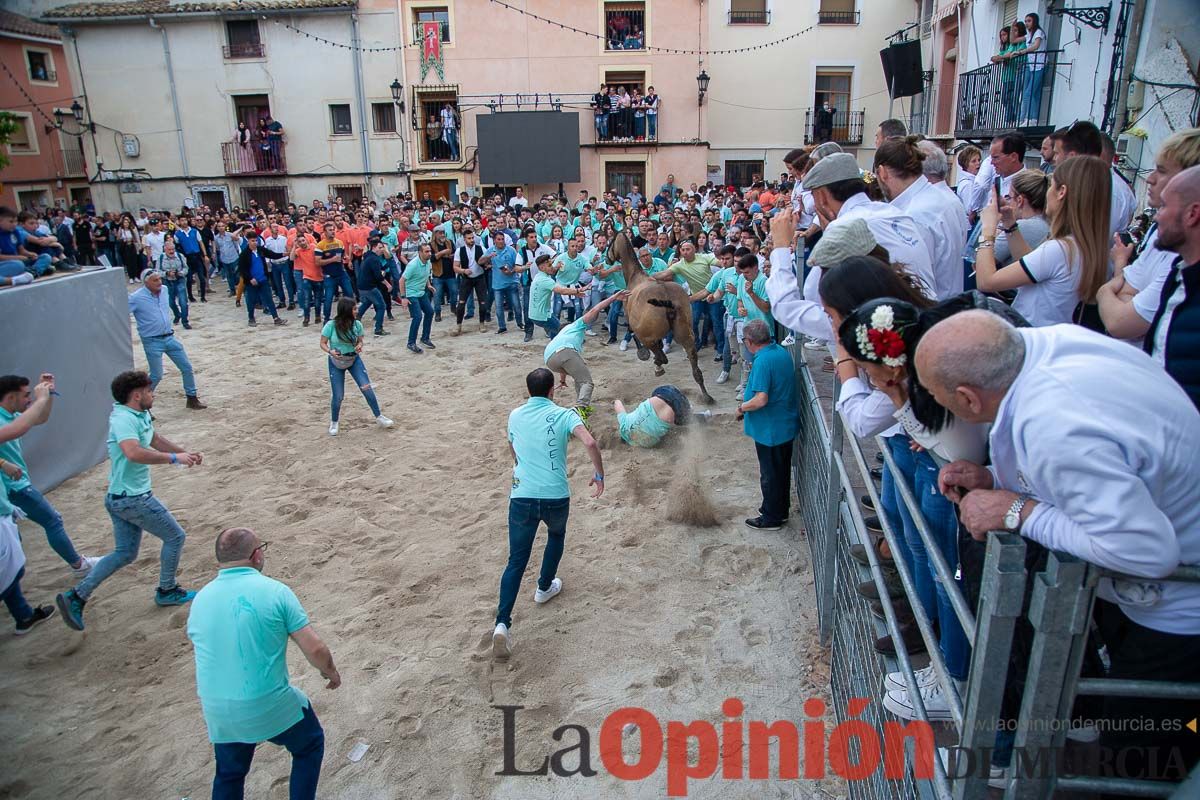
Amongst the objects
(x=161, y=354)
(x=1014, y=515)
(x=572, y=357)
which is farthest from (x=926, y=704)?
(x=161, y=354)

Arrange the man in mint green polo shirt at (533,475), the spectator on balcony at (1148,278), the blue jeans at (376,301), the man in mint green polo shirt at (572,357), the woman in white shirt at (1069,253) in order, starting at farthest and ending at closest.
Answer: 1. the blue jeans at (376,301)
2. the man in mint green polo shirt at (572,357)
3. the man in mint green polo shirt at (533,475)
4. the woman in white shirt at (1069,253)
5. the spectator on balcony at (1148,278)

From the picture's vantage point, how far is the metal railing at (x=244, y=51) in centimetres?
2503

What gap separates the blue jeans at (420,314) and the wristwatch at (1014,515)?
466 inches

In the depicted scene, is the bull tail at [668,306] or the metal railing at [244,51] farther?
the metal railing at [244,51]

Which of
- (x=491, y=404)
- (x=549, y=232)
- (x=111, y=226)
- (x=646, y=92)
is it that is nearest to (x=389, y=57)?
(x=646, y=92)

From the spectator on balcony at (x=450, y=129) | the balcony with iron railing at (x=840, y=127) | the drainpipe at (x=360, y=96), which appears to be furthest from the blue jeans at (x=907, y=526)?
the drainpipe at (x=360, y=96)

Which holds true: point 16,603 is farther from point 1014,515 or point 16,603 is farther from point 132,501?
→ point 1014,515

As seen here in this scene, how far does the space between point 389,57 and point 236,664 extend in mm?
24932

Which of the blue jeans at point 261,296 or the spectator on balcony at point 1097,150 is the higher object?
the spectator on balcony at point 1097,150

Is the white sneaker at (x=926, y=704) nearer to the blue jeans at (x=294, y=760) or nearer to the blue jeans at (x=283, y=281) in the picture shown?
the blue jeans at (x=294, y=760)

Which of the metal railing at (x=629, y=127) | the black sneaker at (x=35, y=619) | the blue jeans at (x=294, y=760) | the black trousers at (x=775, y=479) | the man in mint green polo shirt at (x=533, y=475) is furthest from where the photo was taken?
the metal railing at (x=629, y=127)

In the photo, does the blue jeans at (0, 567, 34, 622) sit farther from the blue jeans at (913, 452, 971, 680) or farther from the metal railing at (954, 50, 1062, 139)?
the metal railing at (954, 50, 1062, 139)

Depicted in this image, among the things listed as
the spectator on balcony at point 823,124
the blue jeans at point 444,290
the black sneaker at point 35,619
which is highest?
the spectator on balcony at point 823,124

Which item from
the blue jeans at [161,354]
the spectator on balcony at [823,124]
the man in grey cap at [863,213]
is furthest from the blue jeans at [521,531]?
the spectator on balcony at [823,124]
